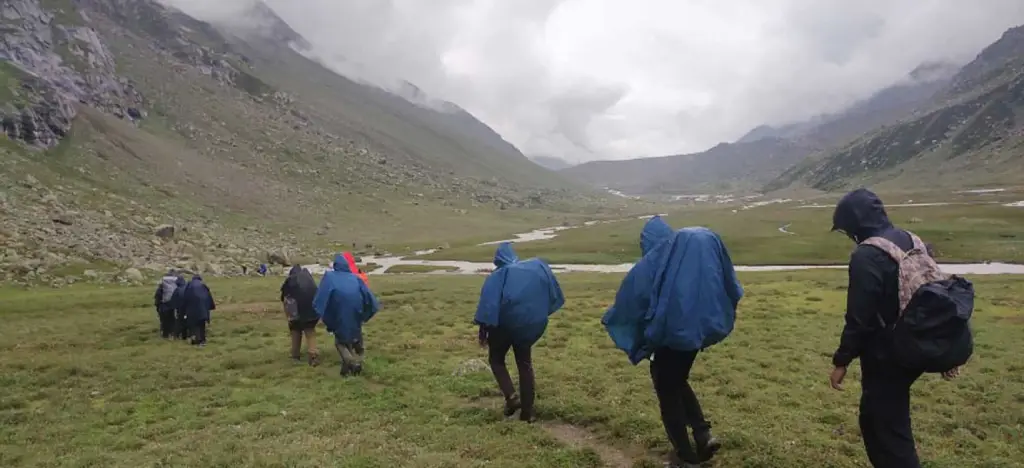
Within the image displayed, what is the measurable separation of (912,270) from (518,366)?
25.2 feet

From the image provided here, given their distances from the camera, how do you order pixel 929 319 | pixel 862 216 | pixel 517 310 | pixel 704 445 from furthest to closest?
pixel 517 310 → pixel 704 445 → pixel 862 216 → pixel 929 319

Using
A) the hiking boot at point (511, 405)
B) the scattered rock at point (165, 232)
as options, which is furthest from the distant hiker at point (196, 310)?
the scattered rock at point (165, 232)

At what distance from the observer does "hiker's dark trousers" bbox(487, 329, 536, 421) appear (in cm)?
1291

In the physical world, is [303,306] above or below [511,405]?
above

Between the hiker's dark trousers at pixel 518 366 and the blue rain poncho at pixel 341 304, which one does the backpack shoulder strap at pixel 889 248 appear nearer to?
the hiker's dark trousers at pixel 518 366

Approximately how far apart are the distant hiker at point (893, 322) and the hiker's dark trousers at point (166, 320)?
27250 mm

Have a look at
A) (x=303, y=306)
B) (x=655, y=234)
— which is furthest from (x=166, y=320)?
(x=655, y=234)

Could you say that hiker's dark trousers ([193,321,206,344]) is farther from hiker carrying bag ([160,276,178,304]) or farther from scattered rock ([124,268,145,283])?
scattered rock ([124,268,145,283])

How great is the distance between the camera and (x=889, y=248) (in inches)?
297

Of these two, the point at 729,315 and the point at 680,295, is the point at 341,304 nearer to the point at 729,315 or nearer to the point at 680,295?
the point at 680,295

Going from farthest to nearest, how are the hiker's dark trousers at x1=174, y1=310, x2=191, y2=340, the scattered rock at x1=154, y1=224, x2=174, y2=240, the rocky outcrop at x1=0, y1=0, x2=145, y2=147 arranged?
the rocky outcrop at x1=0, y1=0, x2=145, y2=147
the scattered rock at x1=154, y1=224, x2=174, y2=240
the hiker's dark trousers at x1=174, y1=310, x2=191, y2=340

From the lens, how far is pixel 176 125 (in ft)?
584

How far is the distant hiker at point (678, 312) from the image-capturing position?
9141 mm

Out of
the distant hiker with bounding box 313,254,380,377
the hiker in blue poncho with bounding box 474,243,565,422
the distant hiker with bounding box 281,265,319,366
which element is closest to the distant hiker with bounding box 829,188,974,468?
the hiker in blue poncho with bounding box 474,243,565,422
